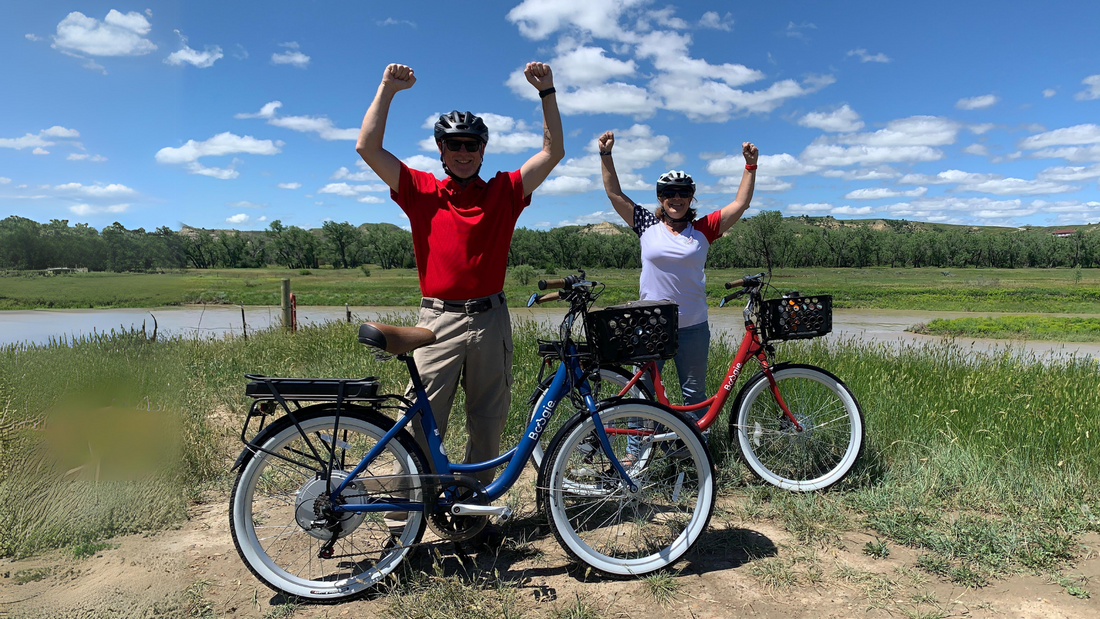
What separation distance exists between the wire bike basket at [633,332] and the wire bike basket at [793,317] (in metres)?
1.30

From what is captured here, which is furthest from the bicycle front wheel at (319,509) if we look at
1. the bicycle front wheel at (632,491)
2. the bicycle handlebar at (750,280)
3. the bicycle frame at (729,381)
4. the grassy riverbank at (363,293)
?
the grassy riverbank at (363,293)

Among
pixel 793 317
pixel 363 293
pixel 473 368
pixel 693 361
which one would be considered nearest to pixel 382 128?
pixel 473 368

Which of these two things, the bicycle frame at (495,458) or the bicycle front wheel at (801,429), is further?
the bicycle front wheel at (801,429)

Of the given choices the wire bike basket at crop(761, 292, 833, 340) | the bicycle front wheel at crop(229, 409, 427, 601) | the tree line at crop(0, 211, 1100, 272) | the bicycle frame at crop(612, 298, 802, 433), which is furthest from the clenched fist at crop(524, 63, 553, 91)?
the tree line at crop(0, 211, 1100, 272)

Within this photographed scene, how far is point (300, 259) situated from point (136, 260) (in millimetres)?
117232

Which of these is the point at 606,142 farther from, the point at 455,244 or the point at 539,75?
the point at 455,244

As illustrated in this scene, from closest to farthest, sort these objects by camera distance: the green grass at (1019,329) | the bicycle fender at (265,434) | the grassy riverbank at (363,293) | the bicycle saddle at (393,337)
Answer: the bicycle saddle at (393,337)
the bicycle fender at (265,434)
the grassy riverbank at (363,293)
the green grass at (1019,329)

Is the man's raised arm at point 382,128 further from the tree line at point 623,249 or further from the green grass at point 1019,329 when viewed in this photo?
the tree line at point 623,249

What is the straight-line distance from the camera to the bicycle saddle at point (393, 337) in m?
2.48

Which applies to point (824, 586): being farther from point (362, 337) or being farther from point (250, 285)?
point (250, 285)

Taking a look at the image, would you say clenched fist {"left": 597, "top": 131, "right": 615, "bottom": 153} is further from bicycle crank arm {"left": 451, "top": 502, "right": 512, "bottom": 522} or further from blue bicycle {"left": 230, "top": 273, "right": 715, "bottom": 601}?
bicycle crank arm {"left": 451, "top": 502, "right": 512, "bottom": 522}

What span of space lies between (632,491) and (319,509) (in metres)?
1.49

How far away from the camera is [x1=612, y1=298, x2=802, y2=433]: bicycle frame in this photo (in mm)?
3783

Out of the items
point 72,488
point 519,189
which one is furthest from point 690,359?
point 72,488
